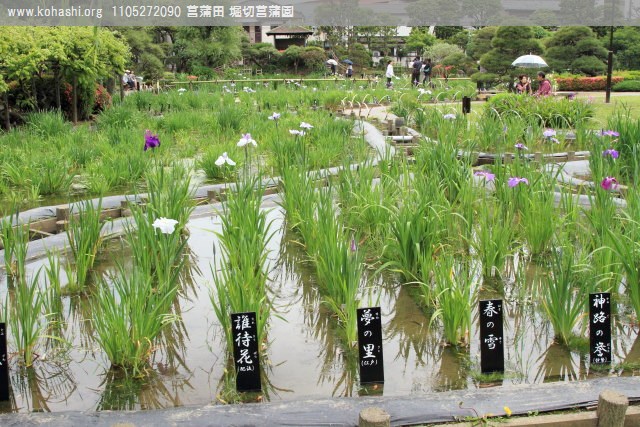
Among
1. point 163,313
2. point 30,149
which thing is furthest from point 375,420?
point 30,149

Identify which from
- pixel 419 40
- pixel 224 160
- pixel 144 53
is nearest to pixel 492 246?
pixel 224 160

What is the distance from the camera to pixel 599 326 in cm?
282

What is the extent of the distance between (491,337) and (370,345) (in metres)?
0.48

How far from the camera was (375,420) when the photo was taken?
217 centimetres

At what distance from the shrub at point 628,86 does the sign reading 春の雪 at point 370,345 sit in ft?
60.9

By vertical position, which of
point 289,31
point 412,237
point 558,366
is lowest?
point 558,366

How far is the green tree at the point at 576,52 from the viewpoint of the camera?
22.7m

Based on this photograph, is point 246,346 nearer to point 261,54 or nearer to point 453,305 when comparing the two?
point 453,305

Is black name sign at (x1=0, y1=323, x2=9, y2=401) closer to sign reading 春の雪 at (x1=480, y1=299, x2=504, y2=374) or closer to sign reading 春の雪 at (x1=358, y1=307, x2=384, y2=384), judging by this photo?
sign reading 春の雪 at (x1=358, y1=307, x2=384, y2=384)

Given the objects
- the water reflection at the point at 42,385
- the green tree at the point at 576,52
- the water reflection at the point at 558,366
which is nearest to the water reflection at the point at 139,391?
the water reflection at the point at 42,385

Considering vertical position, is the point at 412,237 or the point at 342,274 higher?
the point at 412,237

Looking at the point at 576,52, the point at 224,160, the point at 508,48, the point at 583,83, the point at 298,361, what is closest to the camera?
the point at 298,361

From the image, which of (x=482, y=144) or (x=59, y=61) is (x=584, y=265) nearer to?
(x=482, y=144)

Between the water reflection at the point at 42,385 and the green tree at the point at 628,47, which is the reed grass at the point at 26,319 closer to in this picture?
the water reflection at the point at 42,385
